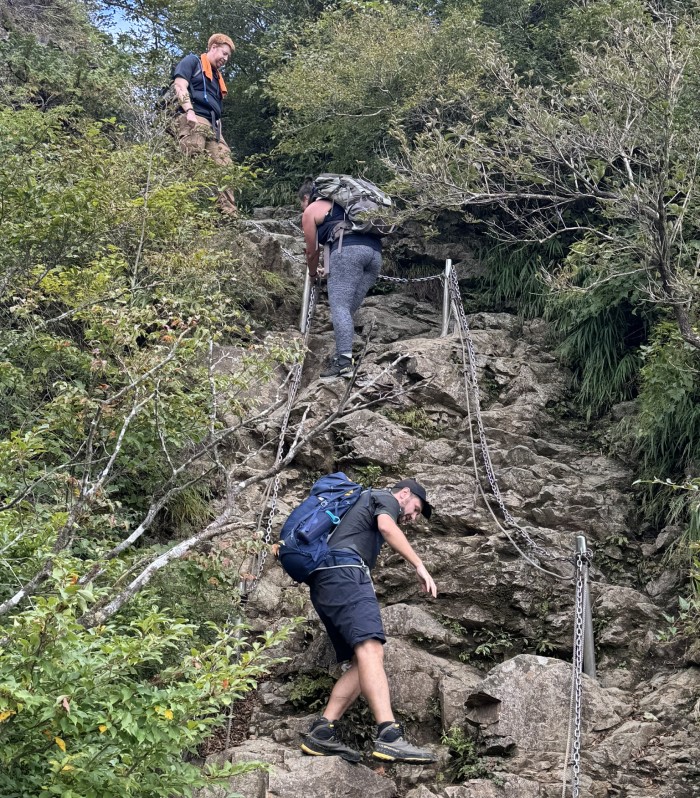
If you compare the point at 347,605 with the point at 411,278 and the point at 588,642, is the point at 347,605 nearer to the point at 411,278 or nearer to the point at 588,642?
the point at 588,642

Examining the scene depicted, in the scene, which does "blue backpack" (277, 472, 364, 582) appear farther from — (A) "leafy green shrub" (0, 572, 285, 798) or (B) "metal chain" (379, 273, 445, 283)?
(B) "metal chain" (379, 273, 445, 283)

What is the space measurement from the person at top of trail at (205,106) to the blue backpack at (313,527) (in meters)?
6.08

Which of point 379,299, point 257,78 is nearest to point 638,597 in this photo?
point 379,299

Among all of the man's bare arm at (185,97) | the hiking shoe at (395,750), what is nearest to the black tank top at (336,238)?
the man's bare arm at (185,97)

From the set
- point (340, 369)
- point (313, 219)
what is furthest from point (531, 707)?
point (313, 219)

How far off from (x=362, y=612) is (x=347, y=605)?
0.33 feet

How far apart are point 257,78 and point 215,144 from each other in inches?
177

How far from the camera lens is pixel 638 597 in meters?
7.45

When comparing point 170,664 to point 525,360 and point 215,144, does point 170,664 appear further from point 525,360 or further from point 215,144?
point 215,144

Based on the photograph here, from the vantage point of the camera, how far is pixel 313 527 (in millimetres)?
6145

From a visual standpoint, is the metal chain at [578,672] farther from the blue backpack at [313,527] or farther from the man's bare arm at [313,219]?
the man's bare arm at [313,219]

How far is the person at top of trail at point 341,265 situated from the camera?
9648mm

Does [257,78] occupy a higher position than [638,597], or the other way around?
[257,78]

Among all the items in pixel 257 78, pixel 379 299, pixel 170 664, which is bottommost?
pixel 170 664
